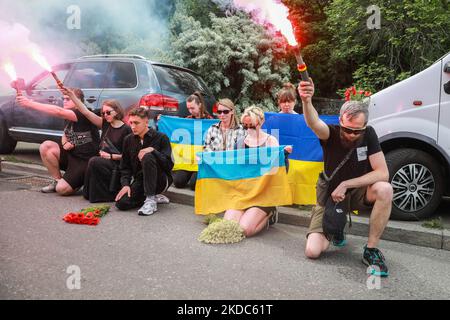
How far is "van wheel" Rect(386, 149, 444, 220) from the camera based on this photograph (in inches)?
192

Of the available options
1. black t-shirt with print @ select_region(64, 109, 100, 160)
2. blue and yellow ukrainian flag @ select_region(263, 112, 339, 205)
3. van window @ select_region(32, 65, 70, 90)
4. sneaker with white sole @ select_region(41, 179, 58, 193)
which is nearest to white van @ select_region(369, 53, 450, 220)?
blue and yellow ukrainian flag @ select_region(263, 112, 339, 205)

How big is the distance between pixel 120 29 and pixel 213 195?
8248mm

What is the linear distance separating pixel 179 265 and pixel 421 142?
10.5 feet

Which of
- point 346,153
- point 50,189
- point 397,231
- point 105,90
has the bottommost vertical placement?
point 397,231

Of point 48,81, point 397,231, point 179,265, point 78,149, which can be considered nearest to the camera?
point 179,265

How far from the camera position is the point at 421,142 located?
4.95 meters

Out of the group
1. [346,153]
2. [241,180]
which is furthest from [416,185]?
[241,180]

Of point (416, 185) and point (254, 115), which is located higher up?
point (254, 115)

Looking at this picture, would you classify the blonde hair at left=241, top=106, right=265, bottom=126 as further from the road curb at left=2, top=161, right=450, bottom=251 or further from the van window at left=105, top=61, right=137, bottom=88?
the van window at left=105, top=61, right=137, bottom=88

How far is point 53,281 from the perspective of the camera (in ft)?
10.4

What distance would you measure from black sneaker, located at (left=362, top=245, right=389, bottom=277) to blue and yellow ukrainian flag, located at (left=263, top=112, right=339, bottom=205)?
159 centimetres

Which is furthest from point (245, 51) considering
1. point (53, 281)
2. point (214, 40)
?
point (53, 281)

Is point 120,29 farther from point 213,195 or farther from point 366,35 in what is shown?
point 213,195

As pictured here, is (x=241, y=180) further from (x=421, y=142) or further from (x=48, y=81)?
(x=48, y=81)
